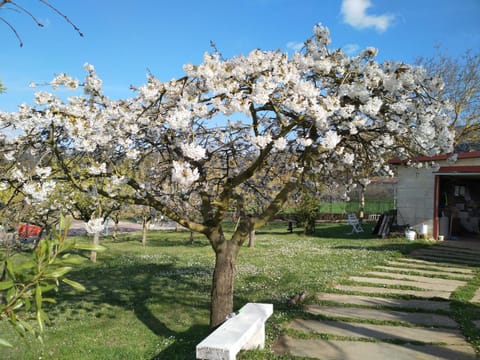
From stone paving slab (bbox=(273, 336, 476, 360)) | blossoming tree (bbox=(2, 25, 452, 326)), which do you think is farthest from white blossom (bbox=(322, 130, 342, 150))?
stone paving slab (bbox=(273, 336, 476, 360))

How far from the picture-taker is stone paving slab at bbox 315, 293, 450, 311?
255 inches

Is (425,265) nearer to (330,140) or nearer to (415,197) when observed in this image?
(415,197)

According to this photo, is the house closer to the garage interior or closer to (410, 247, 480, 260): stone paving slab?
the garage interior

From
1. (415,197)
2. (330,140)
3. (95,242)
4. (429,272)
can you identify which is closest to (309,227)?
(415,197)

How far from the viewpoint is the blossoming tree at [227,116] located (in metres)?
4.55

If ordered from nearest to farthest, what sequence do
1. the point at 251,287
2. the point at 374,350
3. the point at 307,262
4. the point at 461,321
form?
the point at 374,350 → the point at 461,321 → the point at 251,287 → the point at 307,262

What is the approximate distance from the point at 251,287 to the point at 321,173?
2.99 metres

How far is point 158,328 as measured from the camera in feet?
21.2

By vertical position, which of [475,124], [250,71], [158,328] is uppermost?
[475,124]

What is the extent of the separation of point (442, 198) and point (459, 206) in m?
1.48

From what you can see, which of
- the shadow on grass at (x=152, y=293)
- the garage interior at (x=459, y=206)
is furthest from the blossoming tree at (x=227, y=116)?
the garage interior at (x=459, y=206)

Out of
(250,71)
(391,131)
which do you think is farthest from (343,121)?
(250,71)

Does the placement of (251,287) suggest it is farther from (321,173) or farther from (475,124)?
(475,124)

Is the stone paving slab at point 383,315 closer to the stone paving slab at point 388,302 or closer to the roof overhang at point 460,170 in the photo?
the stone paving slab at point 388,302
